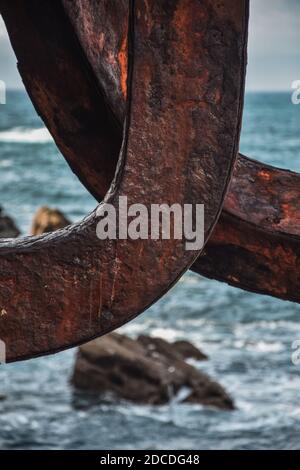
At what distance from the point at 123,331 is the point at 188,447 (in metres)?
6.19

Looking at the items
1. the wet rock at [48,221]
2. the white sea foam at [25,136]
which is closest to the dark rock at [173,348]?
the wet rock at [48,221]

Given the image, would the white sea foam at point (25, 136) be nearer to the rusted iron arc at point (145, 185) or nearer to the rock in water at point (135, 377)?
the rock in water at point (135, 377)

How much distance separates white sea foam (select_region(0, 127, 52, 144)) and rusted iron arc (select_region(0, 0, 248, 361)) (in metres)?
67.4

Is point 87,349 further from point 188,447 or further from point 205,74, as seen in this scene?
point 205,74

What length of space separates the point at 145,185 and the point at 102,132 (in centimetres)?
46

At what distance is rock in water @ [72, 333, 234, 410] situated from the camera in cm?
1184

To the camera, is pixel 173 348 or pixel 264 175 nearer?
pixel 264 175

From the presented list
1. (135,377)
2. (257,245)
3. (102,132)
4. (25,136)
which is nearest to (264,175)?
(257,245)

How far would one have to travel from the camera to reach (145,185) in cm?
147

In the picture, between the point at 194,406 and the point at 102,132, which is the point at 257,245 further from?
the point at 194,406

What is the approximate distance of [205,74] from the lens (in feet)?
4.89

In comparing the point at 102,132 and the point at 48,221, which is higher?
the point at 48,221

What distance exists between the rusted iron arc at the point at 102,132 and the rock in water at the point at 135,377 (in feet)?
32.3

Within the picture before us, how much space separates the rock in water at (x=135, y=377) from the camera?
1184 cm
